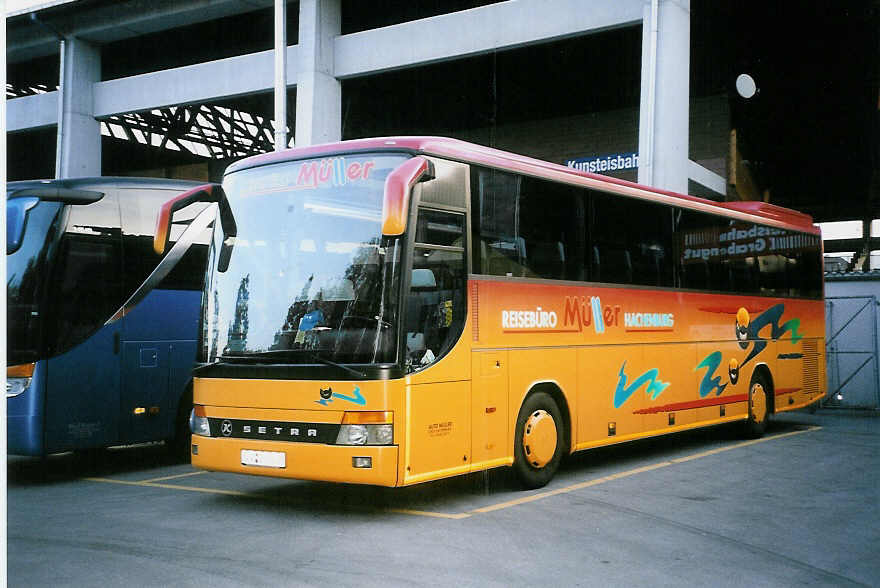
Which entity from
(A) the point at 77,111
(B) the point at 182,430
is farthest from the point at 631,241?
(A) the point at 77,111

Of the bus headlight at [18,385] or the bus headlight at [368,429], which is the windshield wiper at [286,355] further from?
the bus headlight at [18,385]

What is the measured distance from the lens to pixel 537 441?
9.56 metres

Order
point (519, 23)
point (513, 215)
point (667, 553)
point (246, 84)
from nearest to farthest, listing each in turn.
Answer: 1. point (667, 553)
2. point (513, 215)
3. point (519, 23)
4. point (246, 84)

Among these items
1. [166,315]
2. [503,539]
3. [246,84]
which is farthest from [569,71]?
[503,539]

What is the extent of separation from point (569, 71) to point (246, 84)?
25.0ft

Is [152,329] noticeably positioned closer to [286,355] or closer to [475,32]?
[286,355]

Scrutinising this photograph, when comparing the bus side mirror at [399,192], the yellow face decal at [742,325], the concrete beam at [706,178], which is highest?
the concrete beam at [706,178]

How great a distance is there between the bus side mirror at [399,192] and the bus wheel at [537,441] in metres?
2.77

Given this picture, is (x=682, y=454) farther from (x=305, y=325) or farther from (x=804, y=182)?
(x=804, y=182)

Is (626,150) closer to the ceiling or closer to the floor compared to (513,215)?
closer to the ceiling

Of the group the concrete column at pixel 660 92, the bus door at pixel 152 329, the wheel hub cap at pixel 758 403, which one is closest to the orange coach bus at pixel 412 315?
the bus door at pixel 152 329

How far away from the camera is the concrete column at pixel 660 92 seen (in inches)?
667

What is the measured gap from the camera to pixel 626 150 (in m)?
24.8

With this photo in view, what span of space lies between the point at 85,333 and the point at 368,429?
419cm
